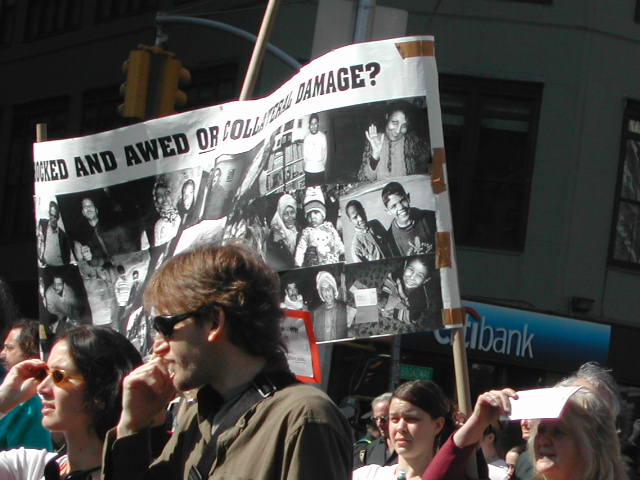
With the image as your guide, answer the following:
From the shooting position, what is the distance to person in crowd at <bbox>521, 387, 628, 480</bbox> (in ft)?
13.2

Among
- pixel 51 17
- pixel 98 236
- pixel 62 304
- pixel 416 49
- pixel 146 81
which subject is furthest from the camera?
pixel 51 17

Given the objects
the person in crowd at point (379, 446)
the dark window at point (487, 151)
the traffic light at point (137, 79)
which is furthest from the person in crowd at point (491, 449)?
the dark window at point (487, 151)

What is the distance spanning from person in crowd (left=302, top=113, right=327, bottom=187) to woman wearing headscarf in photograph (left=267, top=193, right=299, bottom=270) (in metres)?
0.14

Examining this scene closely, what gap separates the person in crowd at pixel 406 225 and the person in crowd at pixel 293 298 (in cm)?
44

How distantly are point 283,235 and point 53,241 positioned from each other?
1.55 meters

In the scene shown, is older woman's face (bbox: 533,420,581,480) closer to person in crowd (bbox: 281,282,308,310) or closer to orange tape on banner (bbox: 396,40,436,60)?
person in crowd (bbox: 281,282,308,310)

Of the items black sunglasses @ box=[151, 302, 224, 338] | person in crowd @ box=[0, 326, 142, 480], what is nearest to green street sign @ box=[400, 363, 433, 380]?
person in crowd @ box=[0, 326, 142, 480]

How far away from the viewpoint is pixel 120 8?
67.3ft

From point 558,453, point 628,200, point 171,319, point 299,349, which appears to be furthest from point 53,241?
point 628,200

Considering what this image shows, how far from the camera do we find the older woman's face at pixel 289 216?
17.8 feet

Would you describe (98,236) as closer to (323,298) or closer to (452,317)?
(323,298)

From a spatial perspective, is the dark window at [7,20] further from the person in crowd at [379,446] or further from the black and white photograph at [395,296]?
Answer: the black and white photograph at [395,296]

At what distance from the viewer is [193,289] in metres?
3.01

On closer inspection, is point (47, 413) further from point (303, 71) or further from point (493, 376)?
point (493, 376)
